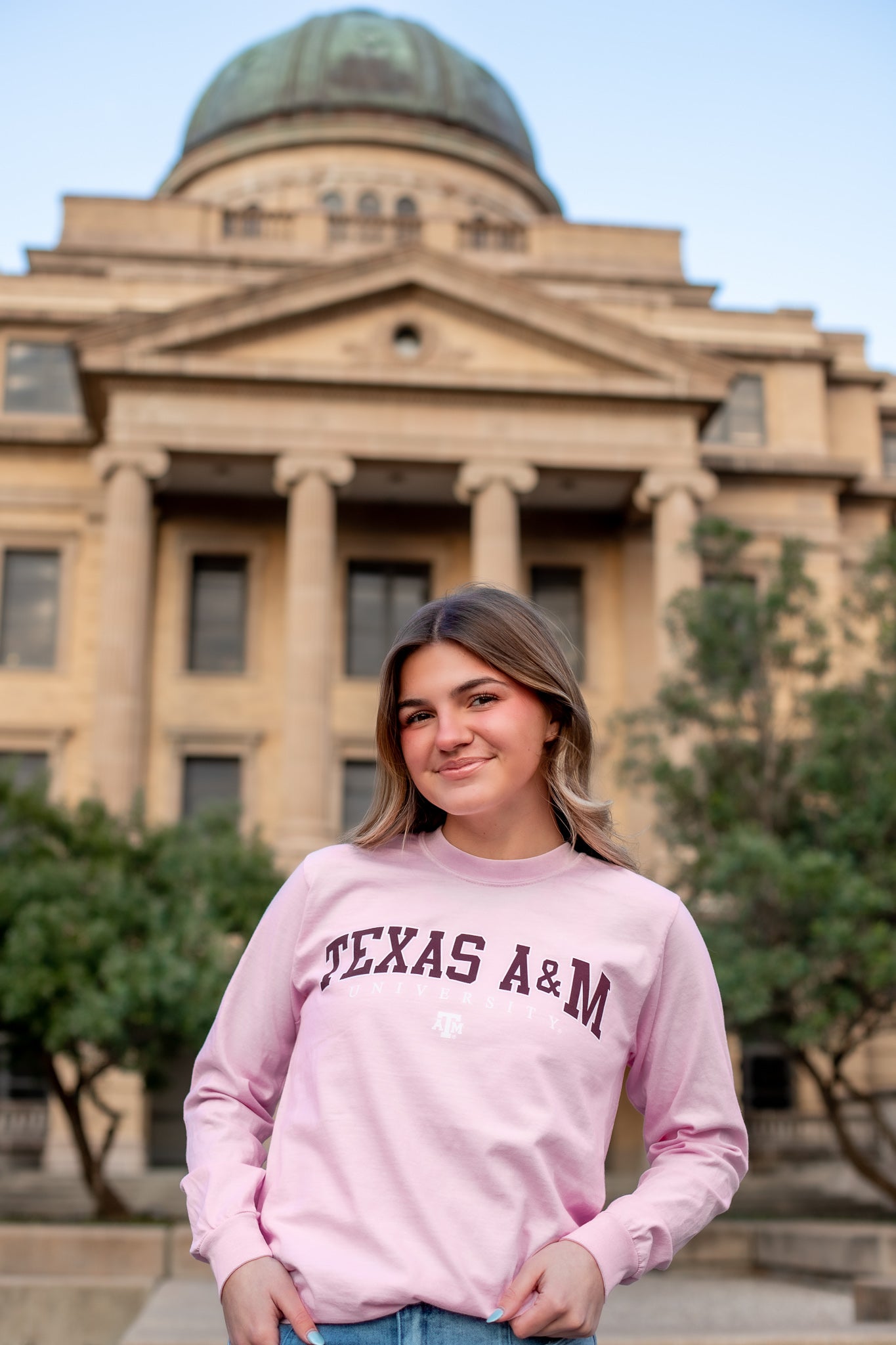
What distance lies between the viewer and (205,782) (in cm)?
3266

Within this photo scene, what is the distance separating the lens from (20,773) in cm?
3200

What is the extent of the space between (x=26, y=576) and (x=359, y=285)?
986 cm

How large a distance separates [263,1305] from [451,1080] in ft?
1.41

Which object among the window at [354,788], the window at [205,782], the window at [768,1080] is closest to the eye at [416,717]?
the window at [768,1080]

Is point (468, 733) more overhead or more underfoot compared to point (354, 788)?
more underfoot

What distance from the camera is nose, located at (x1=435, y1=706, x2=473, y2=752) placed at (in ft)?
8.38

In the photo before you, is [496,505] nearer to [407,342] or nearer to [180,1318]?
[407,342]

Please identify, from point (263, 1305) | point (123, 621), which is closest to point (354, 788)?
point (123, 621)

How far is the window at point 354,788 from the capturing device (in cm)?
3272

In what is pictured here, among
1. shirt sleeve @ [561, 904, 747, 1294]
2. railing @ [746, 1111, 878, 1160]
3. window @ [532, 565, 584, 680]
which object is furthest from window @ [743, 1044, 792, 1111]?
shirt sleeve @ [561, 904, 747, 1294]

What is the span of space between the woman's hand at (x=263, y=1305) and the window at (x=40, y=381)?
34.3 m

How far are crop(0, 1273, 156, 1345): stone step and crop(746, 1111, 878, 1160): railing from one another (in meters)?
19.7

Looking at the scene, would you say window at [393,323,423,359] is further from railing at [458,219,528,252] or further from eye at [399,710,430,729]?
eye at [399,710,430,729]

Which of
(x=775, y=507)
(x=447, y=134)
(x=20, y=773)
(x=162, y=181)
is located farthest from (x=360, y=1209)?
(x=162, y=181)
